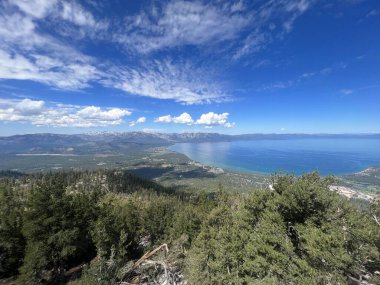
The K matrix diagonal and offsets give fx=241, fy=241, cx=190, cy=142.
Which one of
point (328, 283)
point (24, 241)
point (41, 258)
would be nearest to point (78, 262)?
point (24, 241)

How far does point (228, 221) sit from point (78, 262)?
31862mm

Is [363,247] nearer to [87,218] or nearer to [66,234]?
[66,234]

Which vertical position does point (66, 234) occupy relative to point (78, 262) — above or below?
above

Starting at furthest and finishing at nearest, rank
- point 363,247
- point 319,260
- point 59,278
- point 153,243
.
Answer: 1. point 153,243
2. point 59,278
3. point 363,247
4. point 319,260

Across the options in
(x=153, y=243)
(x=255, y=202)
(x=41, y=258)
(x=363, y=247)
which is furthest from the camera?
(x=153, y=243)

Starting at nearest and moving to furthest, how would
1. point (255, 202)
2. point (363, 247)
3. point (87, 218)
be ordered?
point (363, 247) → point (255, 202) → point (87, 218)

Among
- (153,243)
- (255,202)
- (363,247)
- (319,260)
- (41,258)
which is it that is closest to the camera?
(319,260)

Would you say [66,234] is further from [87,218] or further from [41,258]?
[87,218]

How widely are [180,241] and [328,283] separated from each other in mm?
23699

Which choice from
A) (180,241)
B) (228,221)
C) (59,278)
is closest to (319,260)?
(228,221)

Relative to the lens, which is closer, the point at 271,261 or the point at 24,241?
the point at 271,261

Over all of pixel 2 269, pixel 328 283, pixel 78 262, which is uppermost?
pixel 328 283

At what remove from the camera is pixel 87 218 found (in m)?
43.2

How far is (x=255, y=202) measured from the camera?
24.1 m
